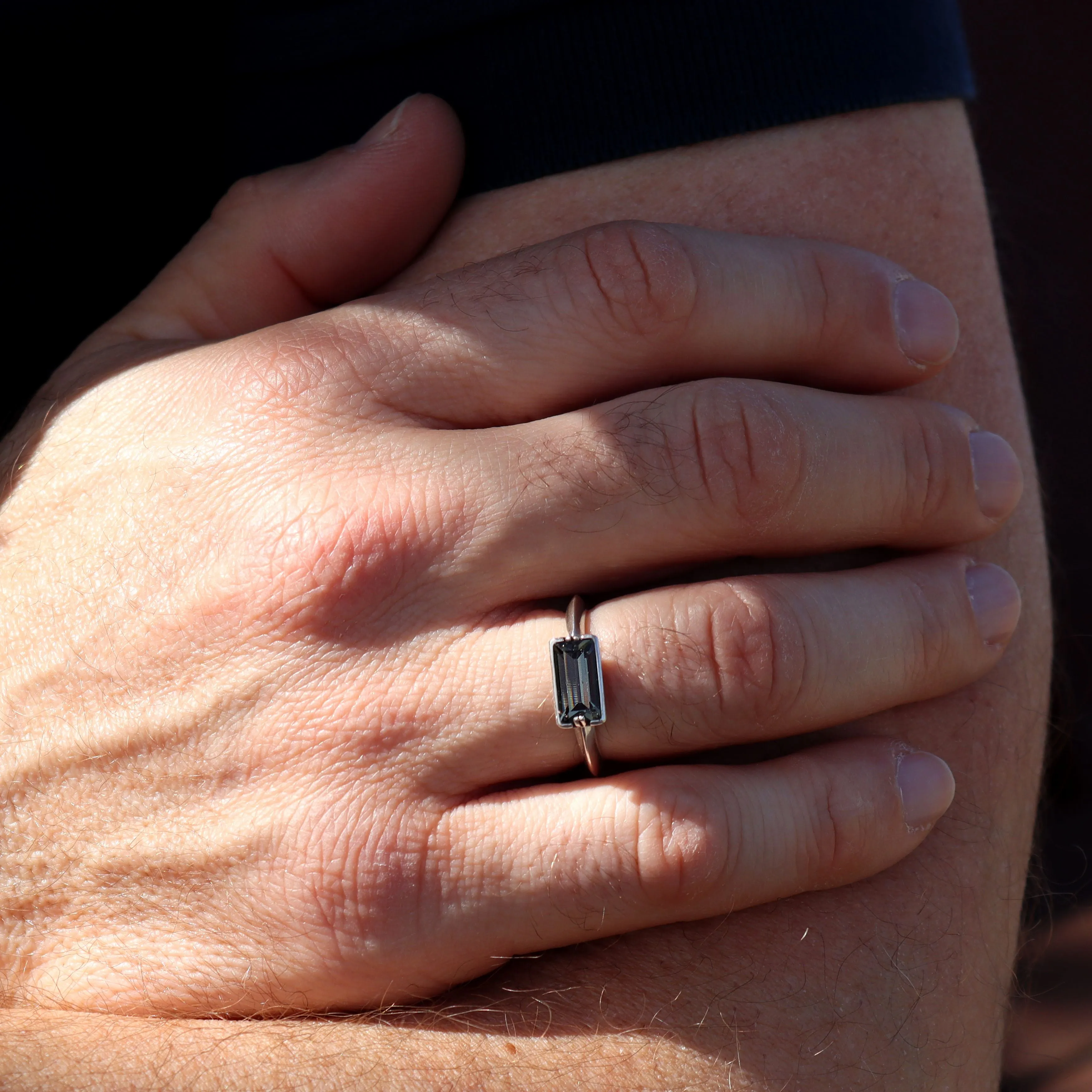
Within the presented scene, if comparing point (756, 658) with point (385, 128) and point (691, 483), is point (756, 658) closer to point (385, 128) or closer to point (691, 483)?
point (691, 483)

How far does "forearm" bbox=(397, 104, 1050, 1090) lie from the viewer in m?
1.09

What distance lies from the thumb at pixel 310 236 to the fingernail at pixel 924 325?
2.04 feet

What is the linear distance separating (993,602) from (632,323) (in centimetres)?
57

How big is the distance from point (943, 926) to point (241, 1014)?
83 centimetres

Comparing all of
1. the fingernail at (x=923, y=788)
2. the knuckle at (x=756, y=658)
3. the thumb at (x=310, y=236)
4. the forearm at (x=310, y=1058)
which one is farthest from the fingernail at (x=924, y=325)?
the forearm at (x=310, y=1058)

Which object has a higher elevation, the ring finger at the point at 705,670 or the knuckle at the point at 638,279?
the knuckle at the point at 638,279

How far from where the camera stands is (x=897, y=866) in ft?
3.85

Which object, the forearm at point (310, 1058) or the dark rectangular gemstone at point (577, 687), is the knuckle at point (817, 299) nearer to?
the dark rectangular gemstone at point (577, 687)

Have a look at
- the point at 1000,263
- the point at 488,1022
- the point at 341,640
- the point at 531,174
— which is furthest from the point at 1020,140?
the point at 488,1022

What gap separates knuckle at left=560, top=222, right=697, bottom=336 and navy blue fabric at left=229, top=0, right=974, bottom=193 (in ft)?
0.54

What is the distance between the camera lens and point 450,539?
1.13m

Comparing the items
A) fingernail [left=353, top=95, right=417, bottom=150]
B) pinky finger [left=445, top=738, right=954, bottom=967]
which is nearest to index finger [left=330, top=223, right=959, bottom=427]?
fingernail [left=353, top=95, right=417, bottom=150]

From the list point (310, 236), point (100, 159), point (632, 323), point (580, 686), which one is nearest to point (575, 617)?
point (580, 686)

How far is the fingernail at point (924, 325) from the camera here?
1.21 m
